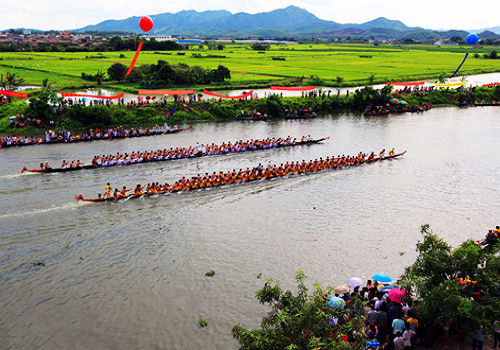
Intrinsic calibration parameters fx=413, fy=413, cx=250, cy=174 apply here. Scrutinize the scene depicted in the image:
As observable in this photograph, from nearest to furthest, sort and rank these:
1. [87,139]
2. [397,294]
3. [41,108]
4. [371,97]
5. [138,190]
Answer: [397,294], [138,190], [87,139], [41,108], [371,97]

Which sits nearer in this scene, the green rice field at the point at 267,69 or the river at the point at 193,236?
the river at the point at 193,236

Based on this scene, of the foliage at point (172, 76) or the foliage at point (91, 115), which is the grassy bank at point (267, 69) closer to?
the foliage at point (172, 76)

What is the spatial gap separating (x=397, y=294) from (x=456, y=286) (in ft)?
6.82

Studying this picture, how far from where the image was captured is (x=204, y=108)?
141 ft

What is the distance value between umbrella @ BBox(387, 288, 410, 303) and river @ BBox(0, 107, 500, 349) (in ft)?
10.7

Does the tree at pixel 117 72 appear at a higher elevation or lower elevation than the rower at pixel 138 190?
higher

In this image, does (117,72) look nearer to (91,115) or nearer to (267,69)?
(91,115)

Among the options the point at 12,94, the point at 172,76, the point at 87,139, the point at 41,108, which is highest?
the point at 172,76

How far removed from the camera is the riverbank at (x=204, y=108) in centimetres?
3619

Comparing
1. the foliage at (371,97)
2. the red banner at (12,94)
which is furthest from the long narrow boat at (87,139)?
the foliage at (371,97)

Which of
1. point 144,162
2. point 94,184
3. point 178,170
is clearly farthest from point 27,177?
point 178,170

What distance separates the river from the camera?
41.8 feet

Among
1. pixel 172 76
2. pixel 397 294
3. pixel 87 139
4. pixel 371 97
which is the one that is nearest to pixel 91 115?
pixel 87 139

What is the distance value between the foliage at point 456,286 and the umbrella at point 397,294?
452 millimetres
